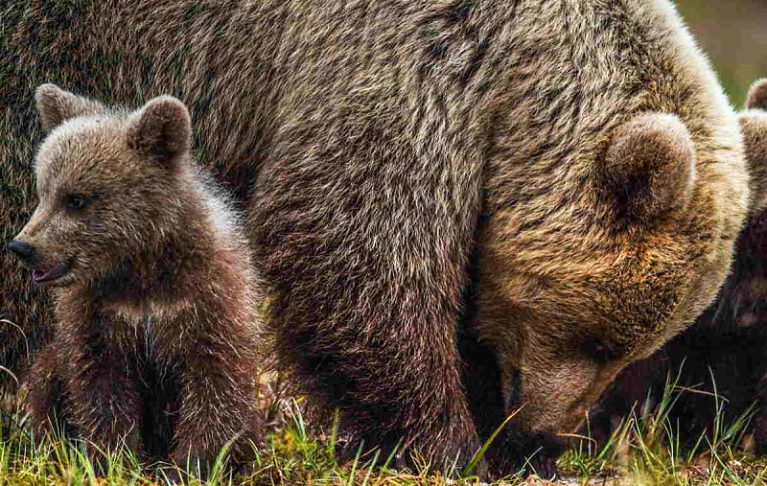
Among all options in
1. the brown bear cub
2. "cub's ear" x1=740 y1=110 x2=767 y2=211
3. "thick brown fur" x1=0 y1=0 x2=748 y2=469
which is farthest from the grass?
"cub's ear" x1=740 y1=110 x2=767 y2=211

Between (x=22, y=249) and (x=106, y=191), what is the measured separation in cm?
45

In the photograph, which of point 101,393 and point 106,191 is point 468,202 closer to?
point 106,191

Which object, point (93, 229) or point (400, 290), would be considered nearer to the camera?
point (93, 229)

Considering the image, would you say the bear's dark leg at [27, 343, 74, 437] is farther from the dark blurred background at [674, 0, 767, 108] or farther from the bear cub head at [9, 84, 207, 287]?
the dark blurred background at [674, 0, 767, 108]

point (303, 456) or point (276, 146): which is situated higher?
point (276, 146)

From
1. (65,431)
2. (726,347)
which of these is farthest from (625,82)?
(65,431)

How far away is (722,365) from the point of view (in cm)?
784

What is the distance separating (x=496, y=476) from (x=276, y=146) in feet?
6.67

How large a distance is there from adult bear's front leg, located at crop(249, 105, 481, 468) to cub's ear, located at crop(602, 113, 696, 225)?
2.28 feet

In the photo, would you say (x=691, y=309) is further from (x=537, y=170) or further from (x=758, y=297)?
(x=758, y=297)

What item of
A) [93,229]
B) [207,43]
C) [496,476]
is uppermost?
[207,43]

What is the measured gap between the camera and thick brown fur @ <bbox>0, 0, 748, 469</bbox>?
623 cm

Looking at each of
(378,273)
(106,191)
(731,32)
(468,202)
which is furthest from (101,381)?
(731,32)

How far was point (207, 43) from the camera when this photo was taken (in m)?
6.82
